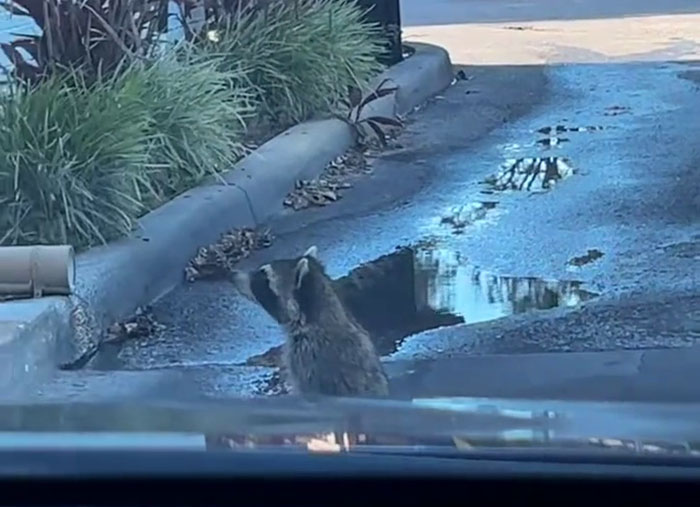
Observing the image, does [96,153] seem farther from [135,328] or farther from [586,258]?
[586,258]

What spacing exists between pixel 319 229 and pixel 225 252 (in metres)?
0.98

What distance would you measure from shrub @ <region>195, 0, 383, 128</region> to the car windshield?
0.02 m

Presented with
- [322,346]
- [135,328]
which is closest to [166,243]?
[135,328]

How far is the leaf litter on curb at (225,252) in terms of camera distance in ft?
27.2

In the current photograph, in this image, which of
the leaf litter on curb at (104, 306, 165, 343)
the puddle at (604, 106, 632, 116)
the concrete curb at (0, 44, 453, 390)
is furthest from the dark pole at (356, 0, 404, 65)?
the leaf litter on curb at (104, 306, 165, 343)

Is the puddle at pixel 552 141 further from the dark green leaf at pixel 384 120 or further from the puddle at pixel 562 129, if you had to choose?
the dark green leaf at pixel 384 120

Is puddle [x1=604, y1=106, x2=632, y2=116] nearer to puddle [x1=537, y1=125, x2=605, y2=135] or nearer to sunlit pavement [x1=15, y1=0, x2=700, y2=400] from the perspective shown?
sunlit pavement [x1=15, y1=0, x2=700, y2=400]

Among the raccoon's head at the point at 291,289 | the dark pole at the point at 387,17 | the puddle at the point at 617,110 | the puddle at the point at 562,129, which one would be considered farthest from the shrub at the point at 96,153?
the dark pole at the point at 387,17

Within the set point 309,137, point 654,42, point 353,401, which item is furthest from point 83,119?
point 654,42

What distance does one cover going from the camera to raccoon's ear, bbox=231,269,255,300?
7289mm

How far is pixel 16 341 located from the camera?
6195mm

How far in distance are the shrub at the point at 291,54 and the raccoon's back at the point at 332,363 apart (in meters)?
6.31

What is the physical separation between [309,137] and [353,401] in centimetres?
832

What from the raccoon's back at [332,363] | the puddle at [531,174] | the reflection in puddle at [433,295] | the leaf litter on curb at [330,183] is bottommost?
the puddle at [531,174]
